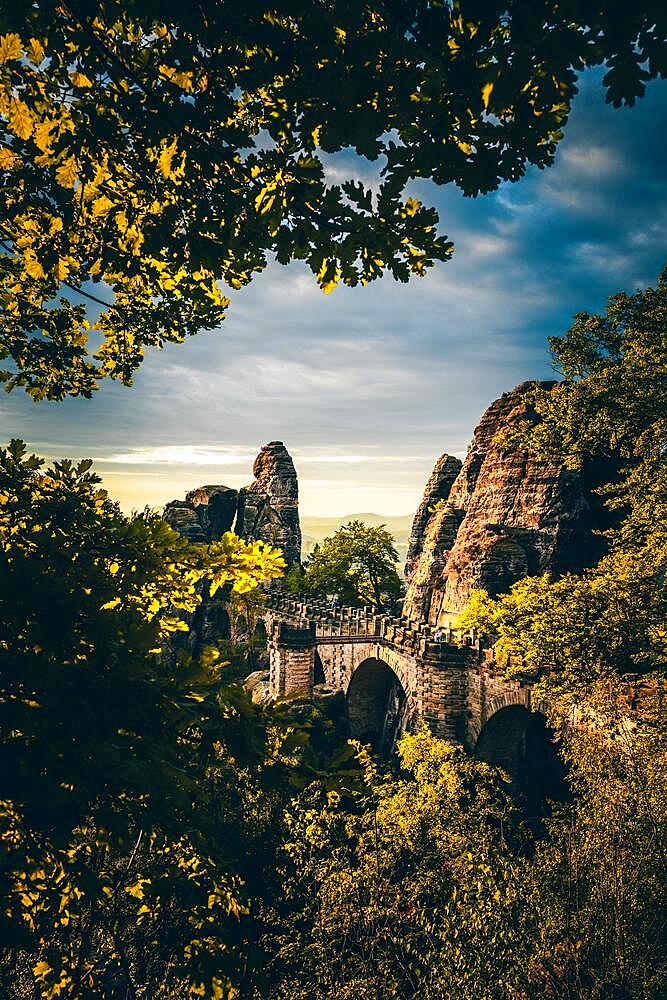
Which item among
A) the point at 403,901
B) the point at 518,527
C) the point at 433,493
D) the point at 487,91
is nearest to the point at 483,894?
the point at 403,901

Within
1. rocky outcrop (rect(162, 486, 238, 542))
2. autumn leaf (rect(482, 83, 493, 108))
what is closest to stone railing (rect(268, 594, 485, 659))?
rocky outcrop (rect(162, 486, 238, 542))

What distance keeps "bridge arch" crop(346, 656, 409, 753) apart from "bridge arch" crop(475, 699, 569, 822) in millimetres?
8148

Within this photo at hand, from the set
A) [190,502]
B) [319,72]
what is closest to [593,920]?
[319,72]

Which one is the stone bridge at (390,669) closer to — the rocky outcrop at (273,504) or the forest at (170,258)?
the forest at (170,258)

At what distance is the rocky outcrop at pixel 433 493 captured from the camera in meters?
50.6

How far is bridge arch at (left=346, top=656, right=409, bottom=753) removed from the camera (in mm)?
30953

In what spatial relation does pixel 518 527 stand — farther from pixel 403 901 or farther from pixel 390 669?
pixel 403 901

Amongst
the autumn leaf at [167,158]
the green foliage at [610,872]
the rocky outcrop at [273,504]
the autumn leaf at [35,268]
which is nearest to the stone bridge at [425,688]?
the green foliage at [610,872]

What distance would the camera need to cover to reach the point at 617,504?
14.2 meters

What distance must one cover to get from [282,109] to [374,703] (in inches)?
1391

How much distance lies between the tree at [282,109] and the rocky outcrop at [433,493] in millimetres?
47708

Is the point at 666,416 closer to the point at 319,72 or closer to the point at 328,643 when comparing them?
the point at 319,72

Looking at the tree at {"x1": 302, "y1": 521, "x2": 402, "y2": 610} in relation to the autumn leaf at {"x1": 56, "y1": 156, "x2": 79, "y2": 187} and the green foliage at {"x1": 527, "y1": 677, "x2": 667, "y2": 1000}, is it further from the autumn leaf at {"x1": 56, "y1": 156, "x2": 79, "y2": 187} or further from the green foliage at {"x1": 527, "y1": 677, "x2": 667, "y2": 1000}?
→ the autumn leaf at {"x1": 56, "y1": 156, "x2": 79, "y2": 187}

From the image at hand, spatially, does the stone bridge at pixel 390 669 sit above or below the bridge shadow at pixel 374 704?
above
